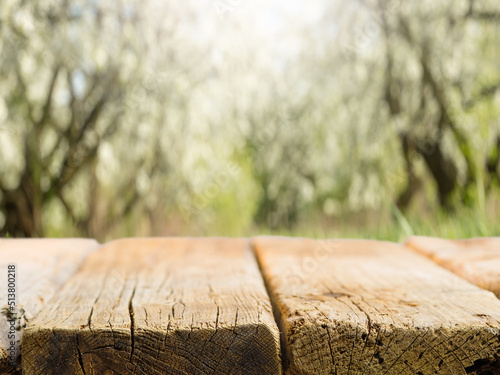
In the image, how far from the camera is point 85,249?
3.56ft

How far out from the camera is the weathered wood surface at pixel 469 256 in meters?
0.85

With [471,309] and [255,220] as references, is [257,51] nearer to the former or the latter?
[255,220]

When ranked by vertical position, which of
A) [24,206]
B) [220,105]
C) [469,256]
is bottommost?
[24,206]

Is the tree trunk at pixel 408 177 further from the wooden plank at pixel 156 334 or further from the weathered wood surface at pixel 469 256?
the wooden plank at pixel 156 334

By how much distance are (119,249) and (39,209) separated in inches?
106

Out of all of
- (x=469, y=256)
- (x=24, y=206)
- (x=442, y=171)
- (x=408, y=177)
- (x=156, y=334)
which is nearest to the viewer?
(x=156, y=334)

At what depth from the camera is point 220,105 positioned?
3.91 metres

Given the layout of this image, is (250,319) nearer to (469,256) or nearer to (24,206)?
(469,256)

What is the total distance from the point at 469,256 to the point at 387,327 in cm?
44

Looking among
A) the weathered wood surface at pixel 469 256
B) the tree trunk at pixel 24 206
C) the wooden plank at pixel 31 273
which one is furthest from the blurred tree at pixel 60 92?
the weathered wood surface at pixel 469 256

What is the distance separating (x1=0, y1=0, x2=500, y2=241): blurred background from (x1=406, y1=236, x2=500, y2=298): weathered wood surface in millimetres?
2055

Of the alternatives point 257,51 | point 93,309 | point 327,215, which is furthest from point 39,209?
point 93,309

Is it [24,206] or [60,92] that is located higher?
[60,92]

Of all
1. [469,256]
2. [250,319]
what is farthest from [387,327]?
[469,256]
